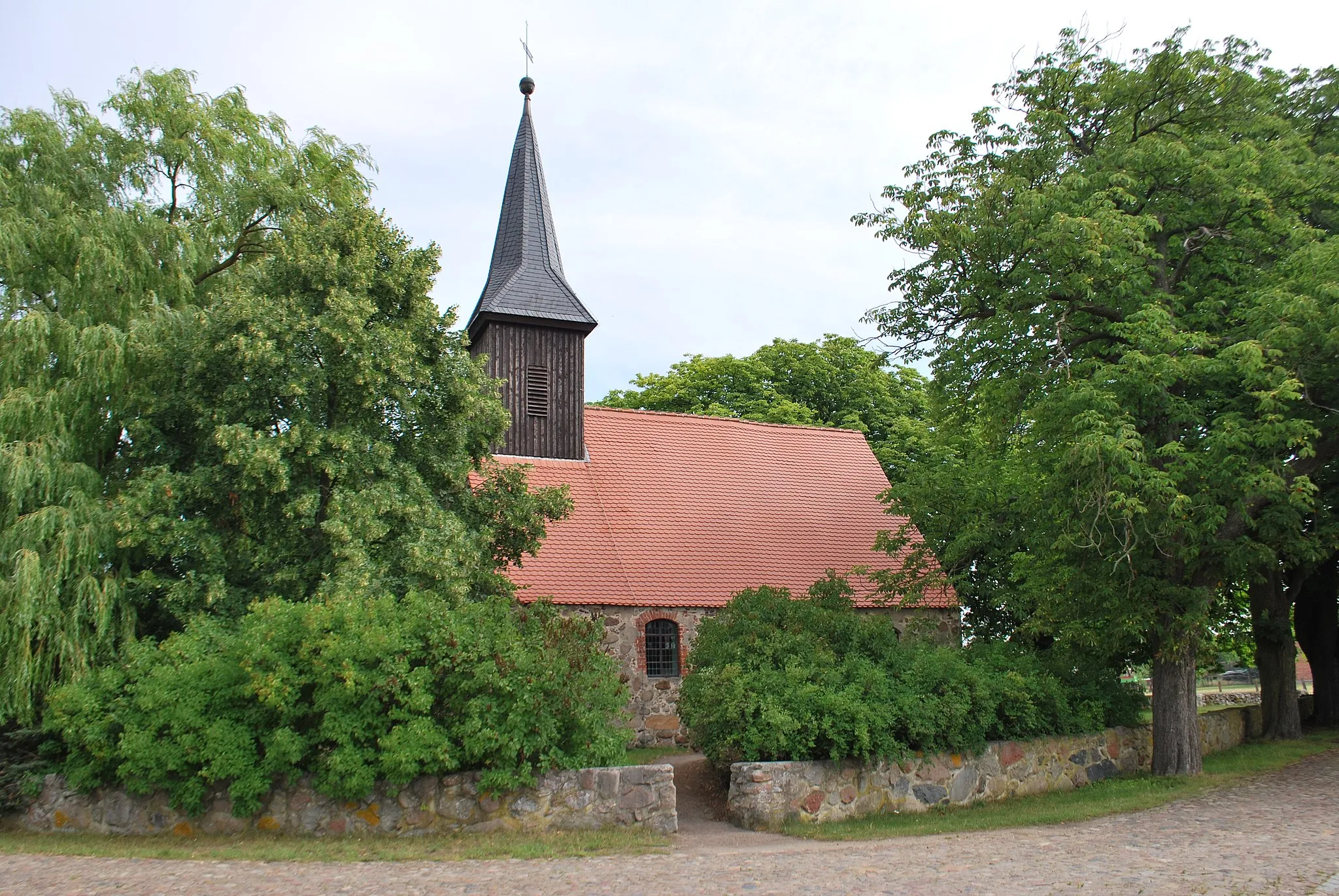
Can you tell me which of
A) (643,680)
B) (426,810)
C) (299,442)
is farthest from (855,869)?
(643,680)

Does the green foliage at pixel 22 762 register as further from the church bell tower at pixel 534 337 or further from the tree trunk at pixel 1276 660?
the tree trunk at pixel 1276 660

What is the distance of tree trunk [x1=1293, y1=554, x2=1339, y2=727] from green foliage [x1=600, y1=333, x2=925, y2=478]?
12424mm

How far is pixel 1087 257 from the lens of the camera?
12.2 meters

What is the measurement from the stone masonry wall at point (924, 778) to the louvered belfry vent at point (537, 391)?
1080 cm

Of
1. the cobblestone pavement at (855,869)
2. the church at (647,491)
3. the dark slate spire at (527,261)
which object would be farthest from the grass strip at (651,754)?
the dark slate spire at (527,261)

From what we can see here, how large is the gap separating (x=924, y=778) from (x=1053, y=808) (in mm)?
1530

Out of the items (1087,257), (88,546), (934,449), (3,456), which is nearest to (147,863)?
(88,546)

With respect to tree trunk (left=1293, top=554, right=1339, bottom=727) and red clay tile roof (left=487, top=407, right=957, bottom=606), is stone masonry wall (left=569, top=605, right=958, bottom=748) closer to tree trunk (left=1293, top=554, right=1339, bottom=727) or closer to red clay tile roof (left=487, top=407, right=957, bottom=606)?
red clay tile roof (left=487, top=407, right=957, bottom=606)

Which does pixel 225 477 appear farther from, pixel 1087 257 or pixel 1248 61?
pixel 1248 61

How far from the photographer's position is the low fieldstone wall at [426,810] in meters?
9.40

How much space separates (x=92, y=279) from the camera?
1198 centimetres

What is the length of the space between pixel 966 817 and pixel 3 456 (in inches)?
454

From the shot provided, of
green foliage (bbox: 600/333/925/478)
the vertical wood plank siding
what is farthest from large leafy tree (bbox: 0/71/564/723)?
green foliage (bbox: 600/333/925/478)

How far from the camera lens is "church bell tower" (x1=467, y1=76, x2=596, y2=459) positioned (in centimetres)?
2014
